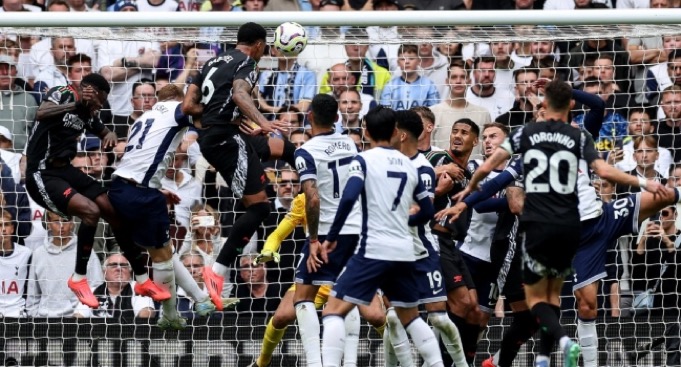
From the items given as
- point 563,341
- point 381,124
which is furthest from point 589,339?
point 381,124

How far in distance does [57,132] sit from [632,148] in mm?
5934

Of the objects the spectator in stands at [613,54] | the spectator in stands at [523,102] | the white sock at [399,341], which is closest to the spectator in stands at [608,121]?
the spectator in stands at [613,54]

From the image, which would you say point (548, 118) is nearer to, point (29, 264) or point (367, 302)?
point (367, 302)

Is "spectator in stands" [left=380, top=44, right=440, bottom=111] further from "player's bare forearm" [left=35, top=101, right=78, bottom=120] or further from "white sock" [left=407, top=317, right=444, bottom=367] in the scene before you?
"white sock" [left=407, top=317, right=444, bottom=367]

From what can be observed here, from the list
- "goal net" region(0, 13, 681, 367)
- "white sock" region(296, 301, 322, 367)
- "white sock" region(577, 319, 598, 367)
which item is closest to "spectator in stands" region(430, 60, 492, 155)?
"goal net" region(0, 13, 681, 367)

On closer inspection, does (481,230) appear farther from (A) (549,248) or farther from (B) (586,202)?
Answer: (A) (549,248)

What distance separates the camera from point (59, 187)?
12.7 m

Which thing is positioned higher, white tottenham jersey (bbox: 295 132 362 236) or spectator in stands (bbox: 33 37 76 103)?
spectator in stands (bbox: 33 37 76 103)

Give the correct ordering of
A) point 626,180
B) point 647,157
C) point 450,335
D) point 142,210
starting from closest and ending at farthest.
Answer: point 626,180
point 450,335
point 142,210
point 647,157

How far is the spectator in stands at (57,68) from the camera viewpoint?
50.0ft

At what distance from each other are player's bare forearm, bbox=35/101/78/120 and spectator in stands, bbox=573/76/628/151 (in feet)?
17.8

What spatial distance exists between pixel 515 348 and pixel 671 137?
3.44 m

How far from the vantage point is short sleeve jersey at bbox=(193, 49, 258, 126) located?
12445 mm

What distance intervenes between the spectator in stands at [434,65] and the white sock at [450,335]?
377cm
